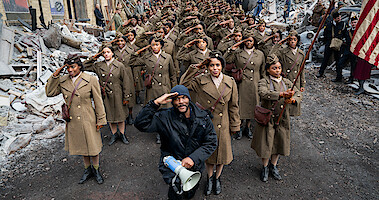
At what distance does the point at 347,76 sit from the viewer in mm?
9570

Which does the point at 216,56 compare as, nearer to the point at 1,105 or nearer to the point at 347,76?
the point at 1,105

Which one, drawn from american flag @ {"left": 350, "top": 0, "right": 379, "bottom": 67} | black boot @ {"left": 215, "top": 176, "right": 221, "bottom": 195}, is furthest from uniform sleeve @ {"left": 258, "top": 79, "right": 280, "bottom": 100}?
black boot @ {"left": 215, "top": 176, "right": 221, "bottom": 195}

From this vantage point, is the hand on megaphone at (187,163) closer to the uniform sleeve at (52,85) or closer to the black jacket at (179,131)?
the black jacket at (179,131)

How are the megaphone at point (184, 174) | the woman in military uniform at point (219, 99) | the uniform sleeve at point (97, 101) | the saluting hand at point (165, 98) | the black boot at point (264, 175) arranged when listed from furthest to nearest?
the black boot at point (264, 175) < the uniform sleeve at point (97, 101) < the woman in military uniform at point (219, 99) < the saluting hand at point (165, 98) < the megaphone at point (184, 174)

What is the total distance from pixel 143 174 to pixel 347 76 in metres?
8.52

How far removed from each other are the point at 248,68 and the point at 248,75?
0.53ft

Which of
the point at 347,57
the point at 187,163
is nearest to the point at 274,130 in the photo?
→ the point at 187,163

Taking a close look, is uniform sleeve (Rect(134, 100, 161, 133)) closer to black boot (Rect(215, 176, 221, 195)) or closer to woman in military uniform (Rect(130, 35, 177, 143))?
black boot (Rect(215, 176, 221, 195))

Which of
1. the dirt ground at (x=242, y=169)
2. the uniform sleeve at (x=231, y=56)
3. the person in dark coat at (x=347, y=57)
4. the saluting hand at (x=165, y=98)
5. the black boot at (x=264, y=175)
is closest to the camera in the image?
the saluting hand at (x=165, y=98)

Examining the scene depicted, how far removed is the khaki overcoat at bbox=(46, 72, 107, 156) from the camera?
13.3ft

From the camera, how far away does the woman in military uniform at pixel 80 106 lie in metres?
4.05

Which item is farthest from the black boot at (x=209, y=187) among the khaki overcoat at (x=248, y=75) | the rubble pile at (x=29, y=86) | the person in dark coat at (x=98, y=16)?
the person in dark coat at (x=98, y=16)

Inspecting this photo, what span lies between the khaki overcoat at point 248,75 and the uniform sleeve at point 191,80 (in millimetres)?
1746

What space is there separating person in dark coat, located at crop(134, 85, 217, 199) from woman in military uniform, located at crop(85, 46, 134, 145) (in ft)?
9.22
